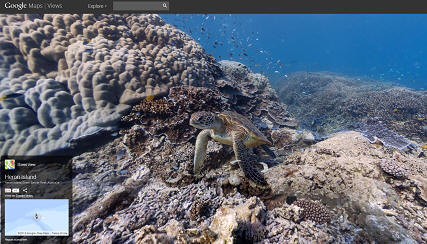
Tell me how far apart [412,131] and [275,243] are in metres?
9.16

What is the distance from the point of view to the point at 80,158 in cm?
362

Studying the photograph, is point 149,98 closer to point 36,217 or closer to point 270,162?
point 36,217

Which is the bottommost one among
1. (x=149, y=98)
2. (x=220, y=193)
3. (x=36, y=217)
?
(x=36, y=217)

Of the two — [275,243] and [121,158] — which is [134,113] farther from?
[275,243]

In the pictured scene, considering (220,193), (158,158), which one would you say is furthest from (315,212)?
(158,158)

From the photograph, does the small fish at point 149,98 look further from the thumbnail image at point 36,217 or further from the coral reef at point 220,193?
the thumbnail image at point 36,217

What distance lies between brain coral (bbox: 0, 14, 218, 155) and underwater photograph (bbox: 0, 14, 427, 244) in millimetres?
29

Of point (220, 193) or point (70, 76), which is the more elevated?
point (70, 76)

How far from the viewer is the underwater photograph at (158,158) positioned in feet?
7.07

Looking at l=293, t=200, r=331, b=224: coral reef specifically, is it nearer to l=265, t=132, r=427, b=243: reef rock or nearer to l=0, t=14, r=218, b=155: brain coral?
l=265, t=132, r=427, b=243: reef rock

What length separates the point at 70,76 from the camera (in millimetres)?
4273
